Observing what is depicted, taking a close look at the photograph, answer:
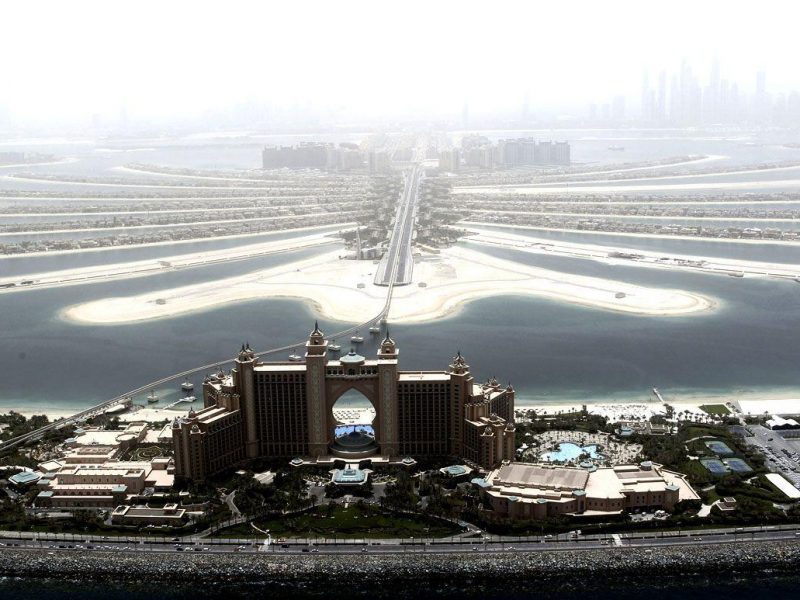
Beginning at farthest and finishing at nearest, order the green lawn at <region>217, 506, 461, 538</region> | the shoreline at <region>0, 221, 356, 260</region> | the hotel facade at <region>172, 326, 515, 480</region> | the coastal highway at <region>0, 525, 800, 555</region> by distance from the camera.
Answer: the shoreline at <region>0, 221, 356, 260</region>, the hotel facade at <region>172, 326, 515, 480</region>, the green lawn at <region>217, 506, 461, 538</region>, the coastal highway at <region>0, 525, 800, 555</region>

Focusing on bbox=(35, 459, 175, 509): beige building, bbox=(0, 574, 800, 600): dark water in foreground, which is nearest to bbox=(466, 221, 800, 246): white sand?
bbox=(35, 459, 175, 509): beige building

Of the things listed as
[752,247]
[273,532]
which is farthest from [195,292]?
[752,247]

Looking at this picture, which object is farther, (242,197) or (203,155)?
(203,155)

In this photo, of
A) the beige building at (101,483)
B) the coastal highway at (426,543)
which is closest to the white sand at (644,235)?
the coastal highway at (426,543)

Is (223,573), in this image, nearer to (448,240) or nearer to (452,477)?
(452,477)

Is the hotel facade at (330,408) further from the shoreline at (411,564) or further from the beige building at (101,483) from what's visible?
the shoreline at (411,564)

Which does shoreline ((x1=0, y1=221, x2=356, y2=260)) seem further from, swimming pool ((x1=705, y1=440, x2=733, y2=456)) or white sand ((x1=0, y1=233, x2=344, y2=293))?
swimming pool ((x1=705, y1=440, x2=733, y2=456))
